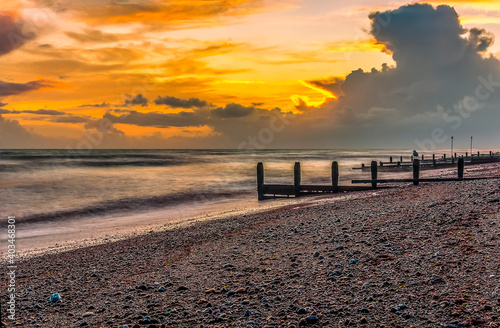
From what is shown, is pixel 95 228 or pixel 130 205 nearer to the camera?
pixel 95 228

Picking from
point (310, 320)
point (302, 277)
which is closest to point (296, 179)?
point (302, 277)

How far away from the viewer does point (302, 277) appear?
6559 millimetres

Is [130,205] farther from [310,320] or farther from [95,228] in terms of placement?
[310,320]

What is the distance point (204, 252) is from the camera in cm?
919

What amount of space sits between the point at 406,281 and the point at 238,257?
348 centimetres

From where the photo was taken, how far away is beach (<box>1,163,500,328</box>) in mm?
5223

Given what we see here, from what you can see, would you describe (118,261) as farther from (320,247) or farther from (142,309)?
(320,247)

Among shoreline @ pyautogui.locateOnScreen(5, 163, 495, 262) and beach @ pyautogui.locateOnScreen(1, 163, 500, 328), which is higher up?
beach @ pyautogui.locateOnScreen(1, 163, 500, 328)

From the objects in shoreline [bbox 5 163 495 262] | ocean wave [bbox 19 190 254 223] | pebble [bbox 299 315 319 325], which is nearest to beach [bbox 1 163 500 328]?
pebble [bbox 299 315 319 325]

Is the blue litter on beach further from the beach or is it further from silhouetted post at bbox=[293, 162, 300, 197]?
silhouetted post at bbox=[293, 162, 300, 197]

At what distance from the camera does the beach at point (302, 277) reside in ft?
17.1

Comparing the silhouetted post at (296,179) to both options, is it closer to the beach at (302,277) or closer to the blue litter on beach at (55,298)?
the beach at (302,277)

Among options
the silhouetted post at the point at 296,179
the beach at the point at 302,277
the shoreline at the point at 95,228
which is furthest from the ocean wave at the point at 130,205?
the beach at the point at 302,277

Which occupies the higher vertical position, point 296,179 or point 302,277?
point 296,179
